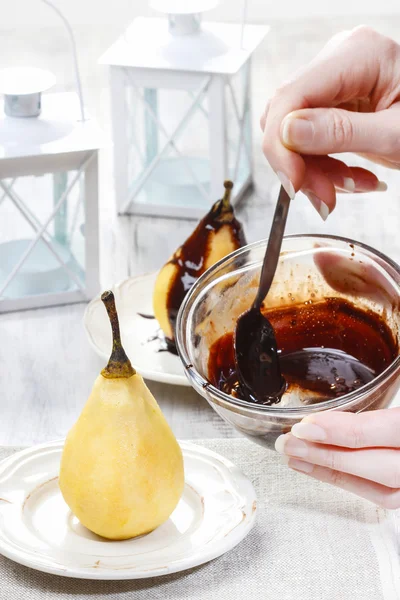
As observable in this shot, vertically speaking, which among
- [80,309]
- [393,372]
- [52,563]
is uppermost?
[393,372]

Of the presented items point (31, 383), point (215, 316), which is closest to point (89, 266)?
point (31, 383)

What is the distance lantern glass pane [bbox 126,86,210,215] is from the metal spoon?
47cm

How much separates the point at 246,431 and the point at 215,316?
10 cm

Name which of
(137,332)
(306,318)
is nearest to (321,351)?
(306,318)

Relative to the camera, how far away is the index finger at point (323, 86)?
0.57 m

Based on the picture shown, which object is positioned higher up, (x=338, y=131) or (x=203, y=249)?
(x=338, y=131)

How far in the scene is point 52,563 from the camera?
50cm

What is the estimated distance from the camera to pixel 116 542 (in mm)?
536

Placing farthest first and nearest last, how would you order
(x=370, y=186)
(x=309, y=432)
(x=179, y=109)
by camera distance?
(x=179, y=109) → (x=370, y=186) → (x=309, y=432)

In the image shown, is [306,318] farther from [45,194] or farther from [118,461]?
[45,194]

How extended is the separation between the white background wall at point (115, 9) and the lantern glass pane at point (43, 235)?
103 cm

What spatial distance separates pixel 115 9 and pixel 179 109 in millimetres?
942

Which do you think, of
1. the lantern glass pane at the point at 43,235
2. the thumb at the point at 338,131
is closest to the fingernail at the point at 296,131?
the thumb at the point at 338,131

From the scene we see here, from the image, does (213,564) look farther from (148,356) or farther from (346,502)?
(148,356)
